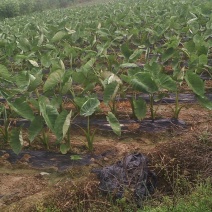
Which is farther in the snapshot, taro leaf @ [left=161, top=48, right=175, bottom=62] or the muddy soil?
taro leaf @ [left=161, top=48, right=175, bottom=62]

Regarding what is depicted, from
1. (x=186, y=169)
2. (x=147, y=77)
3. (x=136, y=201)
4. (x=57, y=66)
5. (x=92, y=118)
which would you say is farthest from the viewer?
(x=92, y=118)

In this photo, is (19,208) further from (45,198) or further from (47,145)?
(47,145)

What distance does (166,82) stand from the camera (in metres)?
3.18

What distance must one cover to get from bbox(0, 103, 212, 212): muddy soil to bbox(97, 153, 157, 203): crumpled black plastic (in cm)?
7

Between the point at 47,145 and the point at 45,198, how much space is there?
74 centimetres

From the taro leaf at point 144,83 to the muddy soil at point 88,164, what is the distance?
432mm

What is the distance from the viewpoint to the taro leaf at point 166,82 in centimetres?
316

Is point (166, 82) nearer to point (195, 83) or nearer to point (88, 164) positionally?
point (195, 83)

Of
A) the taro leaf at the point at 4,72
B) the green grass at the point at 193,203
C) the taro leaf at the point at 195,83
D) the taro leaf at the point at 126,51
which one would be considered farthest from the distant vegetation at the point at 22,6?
the green grass at the point at 193,203

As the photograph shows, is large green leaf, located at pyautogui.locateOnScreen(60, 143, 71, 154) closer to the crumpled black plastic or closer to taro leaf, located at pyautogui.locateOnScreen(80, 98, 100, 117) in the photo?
taro leaf, located at pyautogui.locateOnScreen(80, 98, 100, 117)

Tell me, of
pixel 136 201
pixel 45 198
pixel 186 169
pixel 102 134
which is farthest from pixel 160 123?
pixel 45 198

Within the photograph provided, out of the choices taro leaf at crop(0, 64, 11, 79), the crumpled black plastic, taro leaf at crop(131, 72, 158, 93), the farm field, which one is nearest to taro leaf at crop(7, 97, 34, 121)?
the farm field

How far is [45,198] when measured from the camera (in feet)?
8.19

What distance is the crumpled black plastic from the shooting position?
2.45 m
